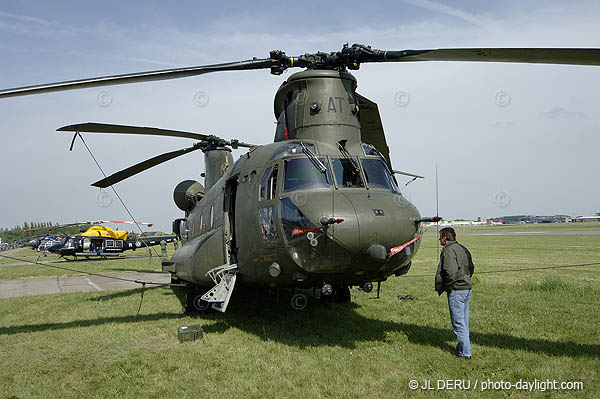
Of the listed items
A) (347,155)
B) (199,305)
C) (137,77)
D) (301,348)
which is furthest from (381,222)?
(199,305)

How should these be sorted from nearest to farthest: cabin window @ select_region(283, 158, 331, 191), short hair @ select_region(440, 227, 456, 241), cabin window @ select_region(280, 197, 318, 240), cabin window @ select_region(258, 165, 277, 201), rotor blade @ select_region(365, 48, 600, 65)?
rotor blade @ select_region(365, 48, 600, 65)
cabin window @ select_region(280, 197, 318, 240)
short hair @ select_region(440, 227, 456, 241)
cabin window @ select_region(283, 158, 331, 191)
cabin window @ select_region(258, 165, 277, 201)

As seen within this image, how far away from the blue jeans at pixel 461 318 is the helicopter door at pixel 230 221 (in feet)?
13.4

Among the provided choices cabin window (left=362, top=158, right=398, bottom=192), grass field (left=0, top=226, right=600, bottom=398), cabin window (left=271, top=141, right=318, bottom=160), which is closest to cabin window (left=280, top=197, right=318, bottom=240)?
cabin window (left=271, top=141, right=318, bottom=160)

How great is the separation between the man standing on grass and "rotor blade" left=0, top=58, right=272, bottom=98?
177 inches

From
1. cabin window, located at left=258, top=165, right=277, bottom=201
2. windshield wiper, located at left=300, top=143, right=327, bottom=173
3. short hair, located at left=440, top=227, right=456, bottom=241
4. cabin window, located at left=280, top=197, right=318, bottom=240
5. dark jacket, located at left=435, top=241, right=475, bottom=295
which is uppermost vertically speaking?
windshield wiper, located at left=300, top=143, right=327, bottom=173

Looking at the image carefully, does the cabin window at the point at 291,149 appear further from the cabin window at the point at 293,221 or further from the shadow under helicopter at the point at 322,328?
the shadow under helicopter at the point at 322,328

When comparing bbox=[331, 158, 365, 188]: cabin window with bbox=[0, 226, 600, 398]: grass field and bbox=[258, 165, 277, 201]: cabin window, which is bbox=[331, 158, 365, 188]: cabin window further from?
bbox=[0, 226, 600, 398]: grass field

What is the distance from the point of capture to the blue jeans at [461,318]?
241 inches

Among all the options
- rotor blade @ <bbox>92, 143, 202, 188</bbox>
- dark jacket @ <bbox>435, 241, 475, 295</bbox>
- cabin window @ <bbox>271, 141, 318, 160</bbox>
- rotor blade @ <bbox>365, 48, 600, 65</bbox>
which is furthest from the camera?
rotor blade @ <bbox>92, 143, 202, 188</bbox>

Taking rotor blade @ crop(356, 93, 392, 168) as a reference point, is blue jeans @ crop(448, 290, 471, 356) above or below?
below

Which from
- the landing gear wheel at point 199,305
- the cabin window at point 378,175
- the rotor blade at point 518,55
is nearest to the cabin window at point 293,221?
the cabin window at point 378,175

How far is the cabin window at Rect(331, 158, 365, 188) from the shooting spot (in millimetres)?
6750

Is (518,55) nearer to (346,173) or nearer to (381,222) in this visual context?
(381,222)

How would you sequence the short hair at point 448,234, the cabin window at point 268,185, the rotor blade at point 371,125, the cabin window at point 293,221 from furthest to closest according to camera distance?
the rotor blade at point 371,125 < the cabin window at point 268,185 < the short hair at point 448,234 < the cabin window at point 293,221
